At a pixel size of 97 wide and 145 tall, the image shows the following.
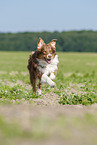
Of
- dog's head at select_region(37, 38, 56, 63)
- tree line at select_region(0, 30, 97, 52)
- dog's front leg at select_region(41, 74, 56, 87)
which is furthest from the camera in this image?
tree line at select_region(0, 30, 97, 52)

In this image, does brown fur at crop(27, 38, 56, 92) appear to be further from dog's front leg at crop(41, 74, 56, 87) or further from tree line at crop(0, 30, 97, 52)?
tree line at crop(0, 30, 97, 52)

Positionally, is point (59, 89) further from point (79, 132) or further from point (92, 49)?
point (92, 49)

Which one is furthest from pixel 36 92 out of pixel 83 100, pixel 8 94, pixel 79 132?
pixel 79 132

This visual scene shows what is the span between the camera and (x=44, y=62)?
29.4ft

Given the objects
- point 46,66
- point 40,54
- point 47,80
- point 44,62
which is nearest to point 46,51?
point 40,54

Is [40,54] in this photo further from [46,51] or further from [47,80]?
[47,80]

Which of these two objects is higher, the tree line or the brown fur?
the brown fur

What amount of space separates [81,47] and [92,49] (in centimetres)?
385

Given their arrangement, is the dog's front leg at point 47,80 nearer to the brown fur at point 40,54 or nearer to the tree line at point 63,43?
the brown fur at point 40,54

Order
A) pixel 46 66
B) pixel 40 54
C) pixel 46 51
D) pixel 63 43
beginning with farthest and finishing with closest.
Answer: pixel 63 43, pixel 46 66, pixel 40 54, pixel 46 51

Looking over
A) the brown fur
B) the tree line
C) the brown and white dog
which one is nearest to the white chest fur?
the brown and white dog

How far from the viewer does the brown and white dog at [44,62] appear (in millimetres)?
8727

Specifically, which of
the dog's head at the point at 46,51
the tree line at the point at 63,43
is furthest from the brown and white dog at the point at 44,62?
the tree line at the point at 63,43

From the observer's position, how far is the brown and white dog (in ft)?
28.6
